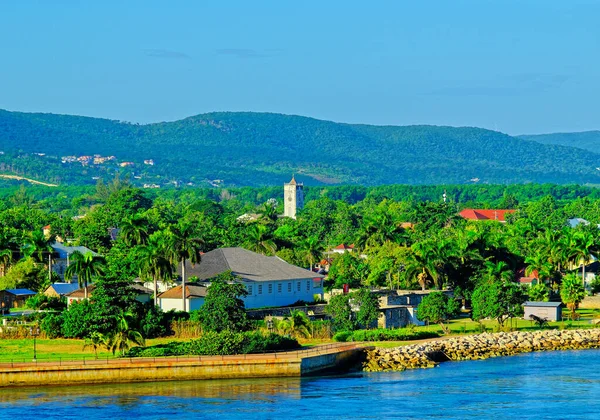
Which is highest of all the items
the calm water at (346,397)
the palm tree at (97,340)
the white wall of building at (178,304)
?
the white wall of building at (178,304)

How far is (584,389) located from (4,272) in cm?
5602

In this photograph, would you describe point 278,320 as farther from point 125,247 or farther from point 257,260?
point 125,247

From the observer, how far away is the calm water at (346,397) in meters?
59.0

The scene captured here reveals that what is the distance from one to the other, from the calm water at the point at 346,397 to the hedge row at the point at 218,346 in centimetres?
354

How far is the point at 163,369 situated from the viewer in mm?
67625

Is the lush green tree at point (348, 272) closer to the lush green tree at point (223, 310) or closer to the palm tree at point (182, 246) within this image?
the palm tree at point (182, 246)

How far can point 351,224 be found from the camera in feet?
563

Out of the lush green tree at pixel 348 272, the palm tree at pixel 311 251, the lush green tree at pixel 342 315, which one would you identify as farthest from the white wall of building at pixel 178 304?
the palm tree at pixel 311 251

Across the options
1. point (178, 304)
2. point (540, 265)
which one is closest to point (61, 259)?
point (178, 304)

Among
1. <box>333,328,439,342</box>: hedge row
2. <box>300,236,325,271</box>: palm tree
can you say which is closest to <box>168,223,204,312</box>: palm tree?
<box>333,328,439,342</box>: hedge row

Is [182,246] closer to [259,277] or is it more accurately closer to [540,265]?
[259,277]

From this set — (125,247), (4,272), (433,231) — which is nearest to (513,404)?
(125,247)

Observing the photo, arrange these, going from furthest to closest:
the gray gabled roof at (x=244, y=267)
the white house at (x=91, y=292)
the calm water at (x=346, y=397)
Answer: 1. the gray gabled roof at (x=244, y=267)
2. the white house at (x=91, y=292)
3. the calm water at (x=346, y=397)

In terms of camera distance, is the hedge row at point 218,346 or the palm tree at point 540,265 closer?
the hedge row at point 218,346
